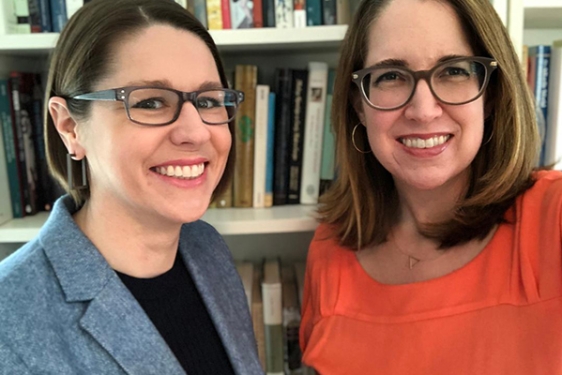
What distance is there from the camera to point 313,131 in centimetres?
125

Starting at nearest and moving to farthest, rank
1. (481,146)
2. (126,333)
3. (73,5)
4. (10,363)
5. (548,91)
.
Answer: (10,363) < (126,333) < (481,146) < (73,5) < (548,91)

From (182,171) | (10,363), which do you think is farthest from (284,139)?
(10,363)

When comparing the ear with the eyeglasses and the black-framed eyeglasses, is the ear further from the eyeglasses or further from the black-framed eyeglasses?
the eyeglasses

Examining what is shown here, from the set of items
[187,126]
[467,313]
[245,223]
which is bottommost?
[467,313]

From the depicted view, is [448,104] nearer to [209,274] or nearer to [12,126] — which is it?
[209,274]

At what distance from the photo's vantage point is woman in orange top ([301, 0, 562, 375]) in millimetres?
858

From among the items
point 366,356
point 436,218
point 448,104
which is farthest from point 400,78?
point 366,356

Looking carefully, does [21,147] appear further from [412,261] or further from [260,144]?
[412,261]

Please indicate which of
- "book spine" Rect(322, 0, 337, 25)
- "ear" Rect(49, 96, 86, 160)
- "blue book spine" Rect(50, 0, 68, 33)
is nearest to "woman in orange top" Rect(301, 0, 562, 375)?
"book spine" Rect(322, 0, 337, 25)

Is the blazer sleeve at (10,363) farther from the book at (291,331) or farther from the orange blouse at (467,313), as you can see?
the book at (291,331)

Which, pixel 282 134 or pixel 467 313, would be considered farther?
pixel 282 134

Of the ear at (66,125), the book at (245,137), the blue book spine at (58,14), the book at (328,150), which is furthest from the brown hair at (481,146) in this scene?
the blue book spine at (58,14)

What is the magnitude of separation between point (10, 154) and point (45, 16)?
353 millimetres

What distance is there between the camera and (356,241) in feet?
3.71
